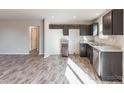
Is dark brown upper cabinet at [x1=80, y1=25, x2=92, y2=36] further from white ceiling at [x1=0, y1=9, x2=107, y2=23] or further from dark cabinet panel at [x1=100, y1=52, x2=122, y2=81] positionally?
dark cabinet panel at [x1=100, y1=52, x2=122, y2=81]

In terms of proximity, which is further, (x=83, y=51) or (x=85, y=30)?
(x=85, y=30)

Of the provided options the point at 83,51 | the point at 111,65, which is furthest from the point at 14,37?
the point at 111,65

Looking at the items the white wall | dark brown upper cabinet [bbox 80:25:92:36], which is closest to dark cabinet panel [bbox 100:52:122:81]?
dark brown upper cabinet [bbox 80:25:92:36]

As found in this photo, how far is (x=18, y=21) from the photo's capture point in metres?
11.5

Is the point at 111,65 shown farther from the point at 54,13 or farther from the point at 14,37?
the point at 14,37

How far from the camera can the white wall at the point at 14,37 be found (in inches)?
452

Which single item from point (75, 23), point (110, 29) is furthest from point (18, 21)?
point (110, 29)

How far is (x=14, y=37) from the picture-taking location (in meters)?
11.6

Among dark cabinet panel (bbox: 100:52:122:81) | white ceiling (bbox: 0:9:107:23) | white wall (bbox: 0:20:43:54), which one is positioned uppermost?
white ceiling (bbox: 0:9:107:23)

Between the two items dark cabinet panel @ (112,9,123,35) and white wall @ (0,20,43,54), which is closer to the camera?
dark cabinet panel @ (112,9,123,35)

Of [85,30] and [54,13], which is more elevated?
[54,13]

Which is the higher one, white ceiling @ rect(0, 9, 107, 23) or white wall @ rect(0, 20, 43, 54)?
white ceiling @ rect(0, 9, 107, 23)

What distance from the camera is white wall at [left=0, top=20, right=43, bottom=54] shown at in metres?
11.5
